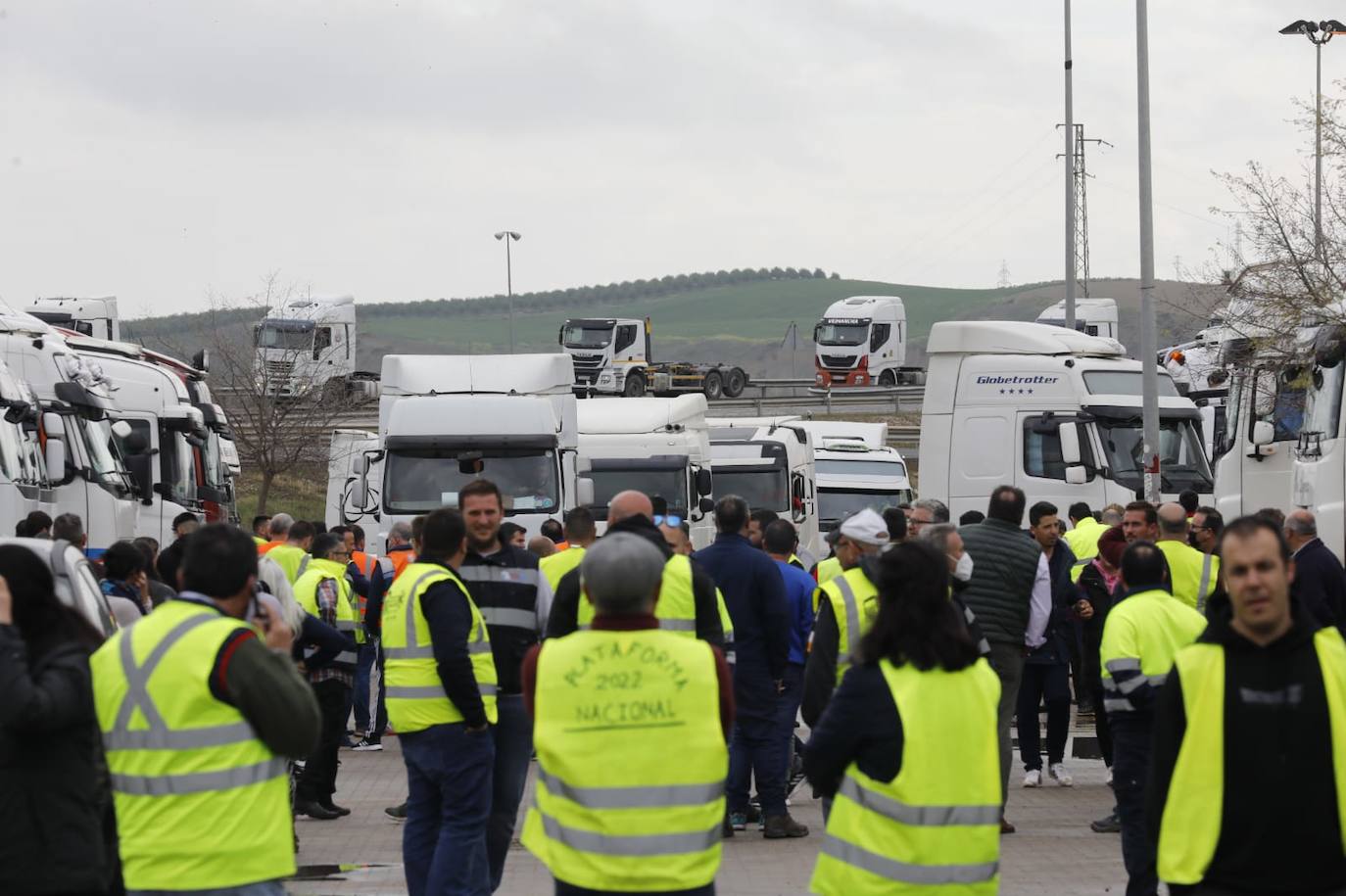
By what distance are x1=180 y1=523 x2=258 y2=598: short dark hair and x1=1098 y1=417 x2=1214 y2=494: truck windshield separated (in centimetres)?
A: 1978

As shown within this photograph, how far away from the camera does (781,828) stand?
38.3 ft

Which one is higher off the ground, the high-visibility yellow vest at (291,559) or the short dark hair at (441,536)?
the short dark hair at (441,536)

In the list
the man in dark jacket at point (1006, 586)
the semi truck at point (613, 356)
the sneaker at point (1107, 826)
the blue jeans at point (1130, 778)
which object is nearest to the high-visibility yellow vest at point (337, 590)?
the man in dark jacket at point (1006, 586)

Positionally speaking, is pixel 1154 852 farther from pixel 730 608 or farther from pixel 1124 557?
pixel 730 608

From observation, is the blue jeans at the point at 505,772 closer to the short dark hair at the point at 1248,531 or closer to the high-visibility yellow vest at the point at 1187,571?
the high-visibility yellow vest at the point at 1187,571

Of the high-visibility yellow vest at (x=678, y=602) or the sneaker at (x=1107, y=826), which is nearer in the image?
the high-visibility yellow vest at (x=678, y=602)

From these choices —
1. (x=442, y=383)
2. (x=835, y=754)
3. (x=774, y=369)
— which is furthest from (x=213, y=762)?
(x=774, y=369)

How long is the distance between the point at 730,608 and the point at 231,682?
6.21 meters

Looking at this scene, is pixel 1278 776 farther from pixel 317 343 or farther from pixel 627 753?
pixel 317 343

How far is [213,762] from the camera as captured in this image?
17.2 ft

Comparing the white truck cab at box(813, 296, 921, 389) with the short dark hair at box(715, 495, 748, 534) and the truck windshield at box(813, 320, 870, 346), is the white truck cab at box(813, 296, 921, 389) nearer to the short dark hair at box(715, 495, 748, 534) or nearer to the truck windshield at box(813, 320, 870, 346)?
the truck windshield at box(813, 320, 870, 346)

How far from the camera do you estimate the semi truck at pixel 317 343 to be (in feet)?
167

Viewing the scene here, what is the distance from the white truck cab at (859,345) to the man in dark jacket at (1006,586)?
164 ft

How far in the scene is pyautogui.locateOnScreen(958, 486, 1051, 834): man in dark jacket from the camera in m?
11.0
